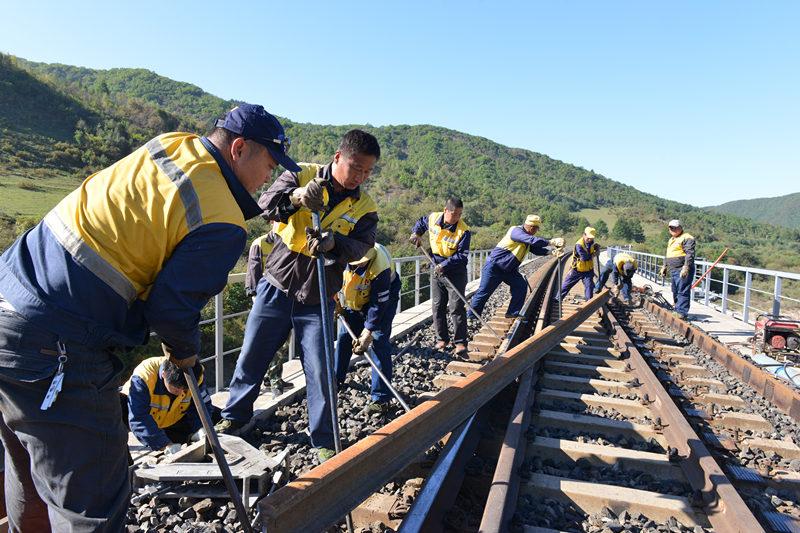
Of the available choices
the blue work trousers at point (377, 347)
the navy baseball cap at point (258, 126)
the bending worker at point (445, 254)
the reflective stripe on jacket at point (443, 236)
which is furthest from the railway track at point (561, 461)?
the reflective stripe on jacket at point (443, 236)

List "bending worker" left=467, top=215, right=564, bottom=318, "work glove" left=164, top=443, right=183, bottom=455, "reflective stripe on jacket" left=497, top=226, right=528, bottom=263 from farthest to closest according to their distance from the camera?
"reflective stripe on jacket" left=497, top=226, right=528, bottom=263 → "bending worker" left=467, top=215, right=564, bottom=318 → "work glove" left=164, top=443, right=183, bottom=455

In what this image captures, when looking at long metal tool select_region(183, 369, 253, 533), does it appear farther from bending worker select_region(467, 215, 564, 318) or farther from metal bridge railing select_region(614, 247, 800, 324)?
metal bridge railing select_region(614, 247, 800, 324)

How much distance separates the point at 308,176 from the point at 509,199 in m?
135

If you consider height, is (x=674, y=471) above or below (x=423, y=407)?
below

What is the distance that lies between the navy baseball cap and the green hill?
2454 centimetres

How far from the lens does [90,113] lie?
72188mm

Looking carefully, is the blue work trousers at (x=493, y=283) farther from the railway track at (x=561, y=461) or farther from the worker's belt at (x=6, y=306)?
the worker's belt at (x=6, y=306)

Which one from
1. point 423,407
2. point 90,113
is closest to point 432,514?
point 423,407

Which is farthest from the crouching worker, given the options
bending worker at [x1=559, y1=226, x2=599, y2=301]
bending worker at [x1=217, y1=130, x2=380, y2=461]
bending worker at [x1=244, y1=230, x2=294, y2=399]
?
bending worker at [x1=559, y1=226, x2=599, y2=301]

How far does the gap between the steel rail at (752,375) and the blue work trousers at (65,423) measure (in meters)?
5.19

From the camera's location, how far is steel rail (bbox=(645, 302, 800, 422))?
4.44 meters

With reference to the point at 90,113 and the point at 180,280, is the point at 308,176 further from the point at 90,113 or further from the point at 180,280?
the point at 90,113

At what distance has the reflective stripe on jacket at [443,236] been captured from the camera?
22.7ft

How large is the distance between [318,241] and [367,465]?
1.50 m
